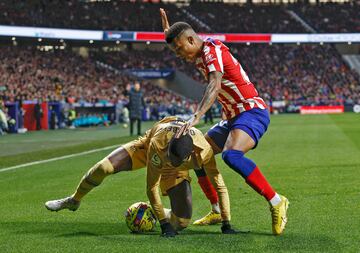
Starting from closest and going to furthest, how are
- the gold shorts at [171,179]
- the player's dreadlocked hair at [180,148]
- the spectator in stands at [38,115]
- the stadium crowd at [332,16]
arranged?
the player's dreadlocked hair at [180,148], the gold shorts at [171,179], the spectator in stands at [38,115], the stadium crowd at [332,16]

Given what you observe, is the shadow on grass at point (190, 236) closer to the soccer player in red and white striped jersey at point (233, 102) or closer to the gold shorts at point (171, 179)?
the soccer player in red and white striped jersey at point (233, 102)

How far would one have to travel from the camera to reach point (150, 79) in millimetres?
68938

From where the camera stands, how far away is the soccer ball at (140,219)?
754cm

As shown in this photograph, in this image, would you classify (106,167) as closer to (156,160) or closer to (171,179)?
(171,179)

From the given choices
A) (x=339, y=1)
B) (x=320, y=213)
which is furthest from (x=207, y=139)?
(x=339, y=1)

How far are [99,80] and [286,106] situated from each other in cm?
1863

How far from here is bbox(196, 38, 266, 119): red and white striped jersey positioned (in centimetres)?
730

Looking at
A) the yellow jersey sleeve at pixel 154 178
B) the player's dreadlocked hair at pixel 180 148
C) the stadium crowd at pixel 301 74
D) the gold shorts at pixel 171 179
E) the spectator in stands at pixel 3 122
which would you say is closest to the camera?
the player's dreadlocked hair at pixel 180 148

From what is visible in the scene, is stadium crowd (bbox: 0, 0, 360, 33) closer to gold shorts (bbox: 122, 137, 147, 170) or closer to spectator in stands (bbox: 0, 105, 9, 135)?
spectator in stands (bbox: 0, 105, 9, 135)

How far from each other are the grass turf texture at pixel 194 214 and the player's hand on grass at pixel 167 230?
94 mm

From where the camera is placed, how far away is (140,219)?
756cm

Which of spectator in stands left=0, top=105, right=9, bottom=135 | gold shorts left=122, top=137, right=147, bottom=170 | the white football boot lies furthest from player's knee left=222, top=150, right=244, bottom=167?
spectator in stands left=0, top=105, right=9, bottom=135

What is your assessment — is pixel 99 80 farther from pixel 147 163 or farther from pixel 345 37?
pixel 147 163

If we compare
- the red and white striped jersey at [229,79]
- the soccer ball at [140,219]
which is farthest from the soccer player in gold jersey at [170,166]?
the red and white striped jersey at [229,79]
